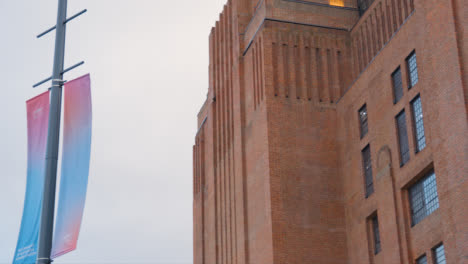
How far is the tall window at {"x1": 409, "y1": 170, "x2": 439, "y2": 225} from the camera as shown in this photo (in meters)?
31.1

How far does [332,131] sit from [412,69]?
299 inches

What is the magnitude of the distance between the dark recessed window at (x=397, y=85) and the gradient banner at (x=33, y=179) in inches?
815

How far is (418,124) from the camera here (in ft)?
108

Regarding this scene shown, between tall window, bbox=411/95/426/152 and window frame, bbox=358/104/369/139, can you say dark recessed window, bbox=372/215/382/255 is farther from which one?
tall window, bbox=411/95/426/152

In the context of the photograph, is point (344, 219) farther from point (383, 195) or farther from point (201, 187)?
point (201, 187)

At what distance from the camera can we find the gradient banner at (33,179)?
15891mm

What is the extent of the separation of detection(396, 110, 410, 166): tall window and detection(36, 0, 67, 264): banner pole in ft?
65.1

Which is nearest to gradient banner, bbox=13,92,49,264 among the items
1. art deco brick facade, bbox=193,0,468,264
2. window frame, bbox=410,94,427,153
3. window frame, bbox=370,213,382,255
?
art deco brick facade, bbox=193,0,468,264

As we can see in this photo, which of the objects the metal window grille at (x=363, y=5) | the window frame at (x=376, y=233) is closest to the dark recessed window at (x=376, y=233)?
the window frame at (x=376, y=233)

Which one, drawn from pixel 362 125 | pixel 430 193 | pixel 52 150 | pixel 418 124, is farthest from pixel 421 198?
pixel 52 150

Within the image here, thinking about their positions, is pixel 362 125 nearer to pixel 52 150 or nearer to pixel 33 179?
pixel 33 179

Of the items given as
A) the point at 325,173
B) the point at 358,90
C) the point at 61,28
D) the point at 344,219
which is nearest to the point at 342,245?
the point at 344,219

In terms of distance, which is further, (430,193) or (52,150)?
(430,193)

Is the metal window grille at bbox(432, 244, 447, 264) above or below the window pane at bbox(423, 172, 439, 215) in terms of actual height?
below
